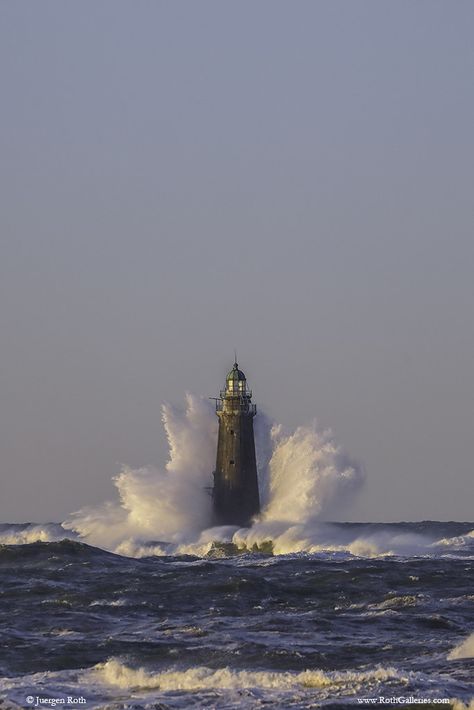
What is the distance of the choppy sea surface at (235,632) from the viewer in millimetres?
24672

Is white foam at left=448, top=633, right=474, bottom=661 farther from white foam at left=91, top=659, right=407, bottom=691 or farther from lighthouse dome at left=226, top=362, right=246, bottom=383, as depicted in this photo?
lighthouse dome at left=226, top=362, right=246, bottom=383

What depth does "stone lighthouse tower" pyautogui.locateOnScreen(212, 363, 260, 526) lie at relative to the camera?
2207 inches

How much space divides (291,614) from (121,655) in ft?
20.6

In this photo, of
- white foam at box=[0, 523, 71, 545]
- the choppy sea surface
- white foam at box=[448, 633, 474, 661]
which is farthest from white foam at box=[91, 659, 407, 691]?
white foam at box=[0, 523, 71, 545]

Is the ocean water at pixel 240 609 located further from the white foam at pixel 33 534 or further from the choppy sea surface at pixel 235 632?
the white foam at pixel 33 534

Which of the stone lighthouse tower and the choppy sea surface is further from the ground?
the stone lighthouse tower

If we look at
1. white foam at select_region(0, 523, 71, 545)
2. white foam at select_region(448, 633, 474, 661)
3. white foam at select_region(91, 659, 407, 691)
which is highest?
white foam at select_region(0, 523, 71, 545)

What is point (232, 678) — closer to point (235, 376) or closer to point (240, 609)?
point (240, 609)

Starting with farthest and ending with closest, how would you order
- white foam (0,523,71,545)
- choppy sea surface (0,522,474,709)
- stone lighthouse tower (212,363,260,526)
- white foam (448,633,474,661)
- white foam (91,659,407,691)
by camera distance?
white foam (0,523,71,545) < stone lighthouse tower (212,363,260,526) < white foam (448,633,474,661) < white foam (91,659,407,691) < choppy sea surface (0,522,474,709)

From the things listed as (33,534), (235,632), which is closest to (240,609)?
(235,632)

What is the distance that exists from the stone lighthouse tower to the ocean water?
3.05ft

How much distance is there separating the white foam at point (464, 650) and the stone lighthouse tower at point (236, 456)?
2861 cm

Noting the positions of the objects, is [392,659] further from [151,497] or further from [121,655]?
[151,497]

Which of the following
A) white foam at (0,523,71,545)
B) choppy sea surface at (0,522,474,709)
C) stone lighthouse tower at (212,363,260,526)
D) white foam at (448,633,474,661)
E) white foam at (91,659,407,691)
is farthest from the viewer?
white foam at (0,523,71,545)
